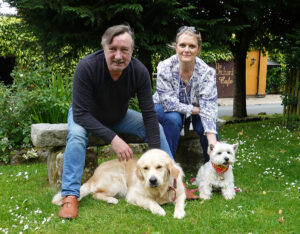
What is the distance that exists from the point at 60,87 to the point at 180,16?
9.17ft

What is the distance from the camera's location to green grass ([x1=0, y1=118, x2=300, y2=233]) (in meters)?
2.81

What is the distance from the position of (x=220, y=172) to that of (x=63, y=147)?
2.05 m

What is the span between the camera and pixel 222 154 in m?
3.57

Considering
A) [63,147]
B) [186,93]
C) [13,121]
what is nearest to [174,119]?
[186,93]

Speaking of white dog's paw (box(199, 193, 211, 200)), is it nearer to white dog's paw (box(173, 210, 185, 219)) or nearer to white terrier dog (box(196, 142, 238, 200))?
white terrier dog (box(196, 142, 238, 200))

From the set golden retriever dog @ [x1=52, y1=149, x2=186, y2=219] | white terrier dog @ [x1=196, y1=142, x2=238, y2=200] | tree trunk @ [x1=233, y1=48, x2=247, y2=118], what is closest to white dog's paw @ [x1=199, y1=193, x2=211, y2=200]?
white terrier dog @ [x1=196, y1=142, x2=238, y2=200]

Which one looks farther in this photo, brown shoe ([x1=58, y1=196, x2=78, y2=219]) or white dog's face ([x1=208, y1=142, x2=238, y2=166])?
white dog's face ([x1=208, y1=142, x2=238, y2=166])

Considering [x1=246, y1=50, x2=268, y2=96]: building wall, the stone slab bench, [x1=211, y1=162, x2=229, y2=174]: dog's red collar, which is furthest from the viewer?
[x1=246, y1=50, x2=268, y2=96]: building wall

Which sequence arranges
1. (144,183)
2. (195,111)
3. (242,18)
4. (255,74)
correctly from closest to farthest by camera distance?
(144,183) < (195,111) < (242,18) < (255,74)

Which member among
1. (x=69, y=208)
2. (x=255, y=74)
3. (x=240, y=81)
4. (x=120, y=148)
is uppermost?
(x=240, y=81)

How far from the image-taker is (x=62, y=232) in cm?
275

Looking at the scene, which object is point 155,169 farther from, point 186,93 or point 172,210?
point 186,93

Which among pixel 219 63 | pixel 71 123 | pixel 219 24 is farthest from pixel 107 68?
pixel 219 63

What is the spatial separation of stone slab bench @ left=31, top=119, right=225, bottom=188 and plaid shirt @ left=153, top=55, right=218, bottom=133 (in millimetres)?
618
